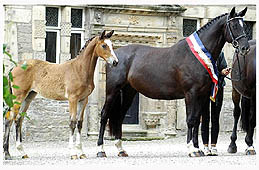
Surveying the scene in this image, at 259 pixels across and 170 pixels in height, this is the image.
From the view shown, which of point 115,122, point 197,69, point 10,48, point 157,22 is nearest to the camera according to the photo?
point 197,69

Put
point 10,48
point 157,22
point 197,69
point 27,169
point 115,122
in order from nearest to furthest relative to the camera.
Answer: point 27,169
point 197,69
point 115,122
point 10,48
point 157,22

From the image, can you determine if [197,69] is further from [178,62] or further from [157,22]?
[157,22]

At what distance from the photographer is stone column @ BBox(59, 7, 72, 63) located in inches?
581

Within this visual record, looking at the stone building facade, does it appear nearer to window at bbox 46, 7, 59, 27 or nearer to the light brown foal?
window at bbox 46, 7, 59, 27

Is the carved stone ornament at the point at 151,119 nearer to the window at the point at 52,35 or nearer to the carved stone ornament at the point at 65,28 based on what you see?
the window at the point at 52,35

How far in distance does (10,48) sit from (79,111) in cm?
540

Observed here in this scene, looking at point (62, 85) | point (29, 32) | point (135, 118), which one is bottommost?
point (135, 118)

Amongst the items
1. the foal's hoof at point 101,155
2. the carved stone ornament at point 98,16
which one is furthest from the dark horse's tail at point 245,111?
the carved stone ornament at point 98,16

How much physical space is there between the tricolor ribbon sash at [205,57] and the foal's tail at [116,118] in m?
1.54

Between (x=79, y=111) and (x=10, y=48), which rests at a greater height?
(x=10, y=48)

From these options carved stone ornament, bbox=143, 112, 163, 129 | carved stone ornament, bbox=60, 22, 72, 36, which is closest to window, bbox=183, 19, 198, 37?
carved stone ornament, bbox=143, 112, 163, 129

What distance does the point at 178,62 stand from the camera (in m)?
9.14

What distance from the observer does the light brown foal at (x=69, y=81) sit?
882cm

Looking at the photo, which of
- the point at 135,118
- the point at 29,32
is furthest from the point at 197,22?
the point at 29,32
